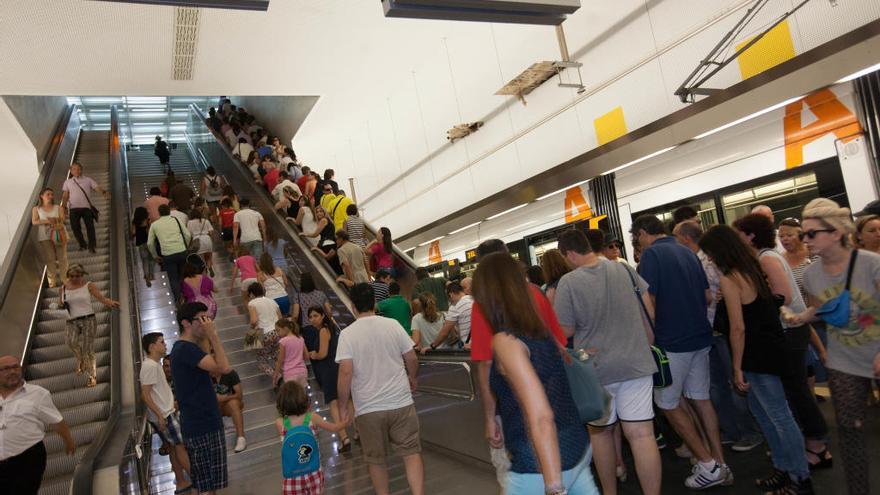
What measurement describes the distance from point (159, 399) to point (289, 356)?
4.41 ft

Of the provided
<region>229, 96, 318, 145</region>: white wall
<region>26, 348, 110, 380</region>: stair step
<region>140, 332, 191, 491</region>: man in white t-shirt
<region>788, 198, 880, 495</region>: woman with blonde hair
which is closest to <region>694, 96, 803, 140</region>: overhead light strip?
<region>788, 198, 880, 495</region>: woman with blonde hair

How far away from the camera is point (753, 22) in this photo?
23.4 feet

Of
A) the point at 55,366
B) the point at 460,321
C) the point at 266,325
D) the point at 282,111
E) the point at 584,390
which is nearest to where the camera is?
the point at 584,390

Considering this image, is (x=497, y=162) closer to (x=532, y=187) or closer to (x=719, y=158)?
(x=532, y=187)

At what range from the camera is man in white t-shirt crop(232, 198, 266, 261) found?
9.04 metres

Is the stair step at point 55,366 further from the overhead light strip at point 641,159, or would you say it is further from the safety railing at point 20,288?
the overhead light strip at point 641,159

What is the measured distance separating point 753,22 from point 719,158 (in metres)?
1.77

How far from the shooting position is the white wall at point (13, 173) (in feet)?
32.2

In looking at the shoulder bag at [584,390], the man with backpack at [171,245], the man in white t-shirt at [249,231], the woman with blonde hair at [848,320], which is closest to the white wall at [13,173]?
the man with backpack at [171,245]

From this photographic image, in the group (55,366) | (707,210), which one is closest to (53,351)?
(55,366)

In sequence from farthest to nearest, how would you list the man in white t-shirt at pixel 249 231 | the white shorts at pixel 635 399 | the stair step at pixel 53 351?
the man in white t-shirt at pixel 249 231 → the stair step at pixel 53 351 → the white shorts at pixel 635 399

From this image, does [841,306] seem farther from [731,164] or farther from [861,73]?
[731,164]

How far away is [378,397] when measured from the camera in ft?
12.6

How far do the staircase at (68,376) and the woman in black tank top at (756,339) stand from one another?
4.95 m
